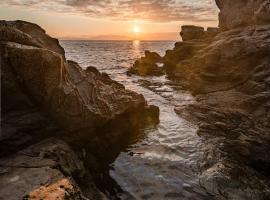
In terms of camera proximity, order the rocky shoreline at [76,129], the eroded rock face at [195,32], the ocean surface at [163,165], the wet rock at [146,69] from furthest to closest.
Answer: the eroded rock face at [195,32] < the wet rock at [146,69] < the ocean surface at [163,165] < the rocky shoreline at [76,129]

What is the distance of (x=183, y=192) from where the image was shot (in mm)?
12039

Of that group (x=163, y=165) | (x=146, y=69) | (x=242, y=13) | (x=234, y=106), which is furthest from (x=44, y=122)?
(x=242, y=13)

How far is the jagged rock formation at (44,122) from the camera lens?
8.88m

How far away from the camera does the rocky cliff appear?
13133 millimetres

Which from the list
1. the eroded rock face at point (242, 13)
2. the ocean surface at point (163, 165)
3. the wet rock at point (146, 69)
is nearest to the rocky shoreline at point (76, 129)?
the ocean surface at point (163, 165)

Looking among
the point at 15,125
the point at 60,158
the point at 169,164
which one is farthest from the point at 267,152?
the point at 15,125

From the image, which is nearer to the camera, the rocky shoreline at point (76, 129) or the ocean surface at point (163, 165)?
the rocky shoreline at point (76, 129)

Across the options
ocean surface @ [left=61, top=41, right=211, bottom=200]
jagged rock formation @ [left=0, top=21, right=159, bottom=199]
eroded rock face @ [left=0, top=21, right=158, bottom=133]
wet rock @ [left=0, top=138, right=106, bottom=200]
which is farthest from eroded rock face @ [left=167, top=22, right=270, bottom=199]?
eroded rock face @ [left=0, top=21, right=158, bottom=133]

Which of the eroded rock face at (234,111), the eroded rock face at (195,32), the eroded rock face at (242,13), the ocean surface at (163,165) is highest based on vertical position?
the eroded rock face at (242,13)

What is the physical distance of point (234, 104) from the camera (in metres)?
24.4

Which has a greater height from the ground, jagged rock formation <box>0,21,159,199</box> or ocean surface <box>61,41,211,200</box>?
jagged rock formation <box>0,21,159,199</box>

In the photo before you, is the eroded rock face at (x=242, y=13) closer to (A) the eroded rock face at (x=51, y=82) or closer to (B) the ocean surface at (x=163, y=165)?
(B) the ocean surface at (x=163, y=165)

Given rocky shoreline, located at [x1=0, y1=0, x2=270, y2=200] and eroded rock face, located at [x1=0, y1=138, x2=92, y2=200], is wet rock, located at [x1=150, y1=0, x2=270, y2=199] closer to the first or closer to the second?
rocky shoreline, located at [x1=0, y1=0, x2=270, y2=200]

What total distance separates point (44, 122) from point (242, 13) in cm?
4841
